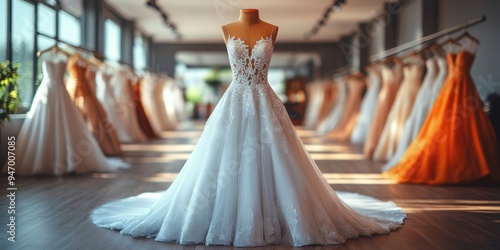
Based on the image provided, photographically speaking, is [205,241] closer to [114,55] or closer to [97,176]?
[97,176]

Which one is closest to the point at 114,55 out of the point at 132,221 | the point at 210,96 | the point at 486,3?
the point at 486,3

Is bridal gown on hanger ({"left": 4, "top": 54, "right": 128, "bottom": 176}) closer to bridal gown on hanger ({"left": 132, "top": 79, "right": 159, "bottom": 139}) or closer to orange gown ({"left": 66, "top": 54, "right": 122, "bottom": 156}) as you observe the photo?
orange gown ({"left": 66, "top": 54, "right": 122, "bottom": 156})

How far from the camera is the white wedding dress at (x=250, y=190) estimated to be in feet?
11.8

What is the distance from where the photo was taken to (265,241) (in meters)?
3.55

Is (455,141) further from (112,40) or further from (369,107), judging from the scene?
(112,40)

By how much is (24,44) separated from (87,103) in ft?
4.67

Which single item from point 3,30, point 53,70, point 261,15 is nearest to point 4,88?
point 53,70

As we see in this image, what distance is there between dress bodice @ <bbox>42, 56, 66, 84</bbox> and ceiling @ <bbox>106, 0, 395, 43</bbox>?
10.3 feet

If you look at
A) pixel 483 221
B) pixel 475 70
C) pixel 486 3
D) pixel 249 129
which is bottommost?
pixel 483 221

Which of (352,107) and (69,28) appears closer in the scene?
(69,28)

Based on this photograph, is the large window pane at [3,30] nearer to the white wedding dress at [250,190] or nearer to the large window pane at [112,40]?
the white wedding dress at [250,190]

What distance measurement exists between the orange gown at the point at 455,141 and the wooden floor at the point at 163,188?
245 mm

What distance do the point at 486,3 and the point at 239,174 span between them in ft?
18.5

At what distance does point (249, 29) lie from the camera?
4.26 metres
